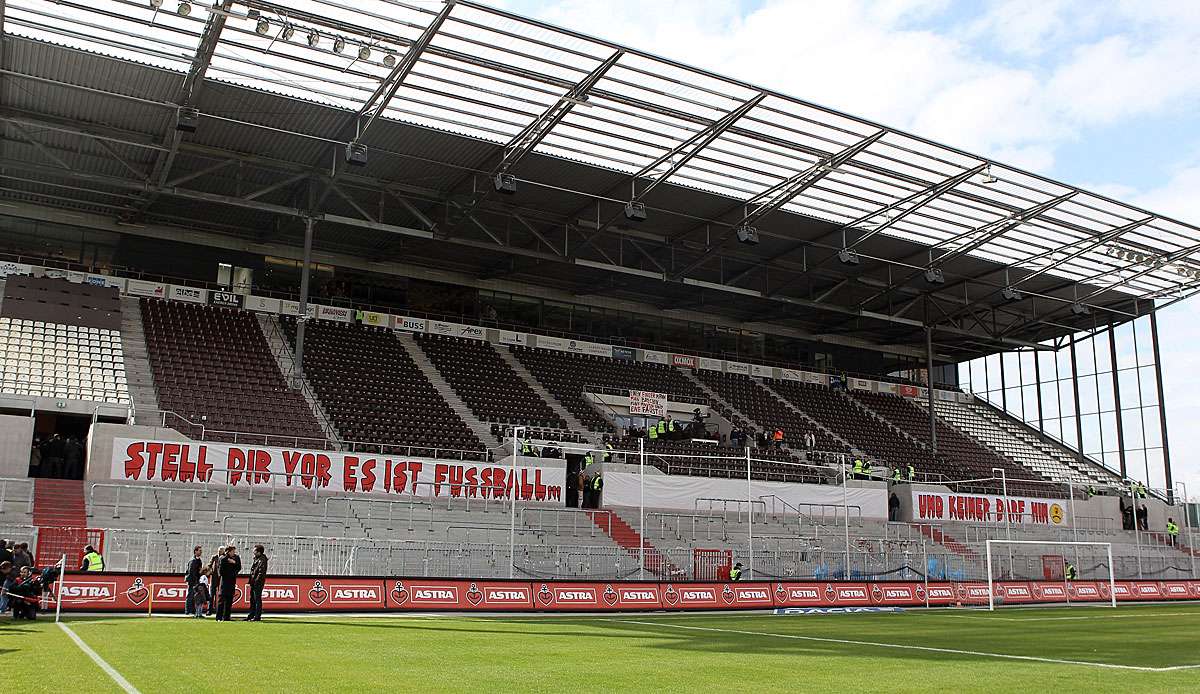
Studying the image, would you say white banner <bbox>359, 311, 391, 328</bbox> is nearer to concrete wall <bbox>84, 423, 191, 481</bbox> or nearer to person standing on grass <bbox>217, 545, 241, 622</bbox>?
concrete wall <bbox>84, 423, 191, 481</bbox>

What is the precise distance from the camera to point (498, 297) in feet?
156

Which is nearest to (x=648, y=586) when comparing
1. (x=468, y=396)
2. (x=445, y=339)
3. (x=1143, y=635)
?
(x=1143, y=635)

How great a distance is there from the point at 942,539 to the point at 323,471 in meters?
24.1

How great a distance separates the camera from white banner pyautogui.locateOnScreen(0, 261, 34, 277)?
3628 cm

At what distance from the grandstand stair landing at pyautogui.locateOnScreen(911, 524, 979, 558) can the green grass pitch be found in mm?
18262

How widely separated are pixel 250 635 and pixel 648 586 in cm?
1197

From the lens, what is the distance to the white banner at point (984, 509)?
135ft

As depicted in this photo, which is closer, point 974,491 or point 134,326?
point 134,326

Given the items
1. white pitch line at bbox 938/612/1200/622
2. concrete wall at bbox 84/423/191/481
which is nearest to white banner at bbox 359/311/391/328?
concrete wall at bbox 84/423/191/481

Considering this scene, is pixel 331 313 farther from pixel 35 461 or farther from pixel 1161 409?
pixel 1161 409

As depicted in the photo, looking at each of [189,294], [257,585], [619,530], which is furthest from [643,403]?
[257,585]

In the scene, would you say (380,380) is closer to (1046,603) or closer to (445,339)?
(445,339)

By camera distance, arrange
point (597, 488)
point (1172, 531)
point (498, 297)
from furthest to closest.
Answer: point (498, 297) → point (1172, 531) → point (597, 488)

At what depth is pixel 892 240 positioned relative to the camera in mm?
42094
